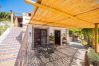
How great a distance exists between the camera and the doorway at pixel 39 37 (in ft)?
25.8

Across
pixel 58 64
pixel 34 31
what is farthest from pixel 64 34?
pixel 58 64

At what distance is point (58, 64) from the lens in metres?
4.73

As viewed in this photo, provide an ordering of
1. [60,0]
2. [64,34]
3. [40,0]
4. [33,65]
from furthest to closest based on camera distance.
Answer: [64,34] < [33,65] < [40,0] < [60,0]

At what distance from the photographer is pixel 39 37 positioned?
812cm

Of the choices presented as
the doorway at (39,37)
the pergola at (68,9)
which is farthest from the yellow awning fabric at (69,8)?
the doorway at (39,37)

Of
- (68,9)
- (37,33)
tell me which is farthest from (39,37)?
(68,9)

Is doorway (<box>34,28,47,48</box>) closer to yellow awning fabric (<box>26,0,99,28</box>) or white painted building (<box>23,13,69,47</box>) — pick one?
white painted building (<box>23,13,69,47</box>)

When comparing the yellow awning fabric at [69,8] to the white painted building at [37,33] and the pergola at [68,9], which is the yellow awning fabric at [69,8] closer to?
the pergola at [68,9]

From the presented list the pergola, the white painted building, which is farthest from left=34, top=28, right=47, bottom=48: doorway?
the pergola

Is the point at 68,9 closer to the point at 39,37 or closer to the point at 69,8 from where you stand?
the point at 69,8

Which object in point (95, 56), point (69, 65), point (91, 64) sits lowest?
point (69, 65)

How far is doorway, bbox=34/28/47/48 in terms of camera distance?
7852 mm

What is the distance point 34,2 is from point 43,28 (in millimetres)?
6052

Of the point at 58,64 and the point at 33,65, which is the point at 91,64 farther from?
the point at 33,65
